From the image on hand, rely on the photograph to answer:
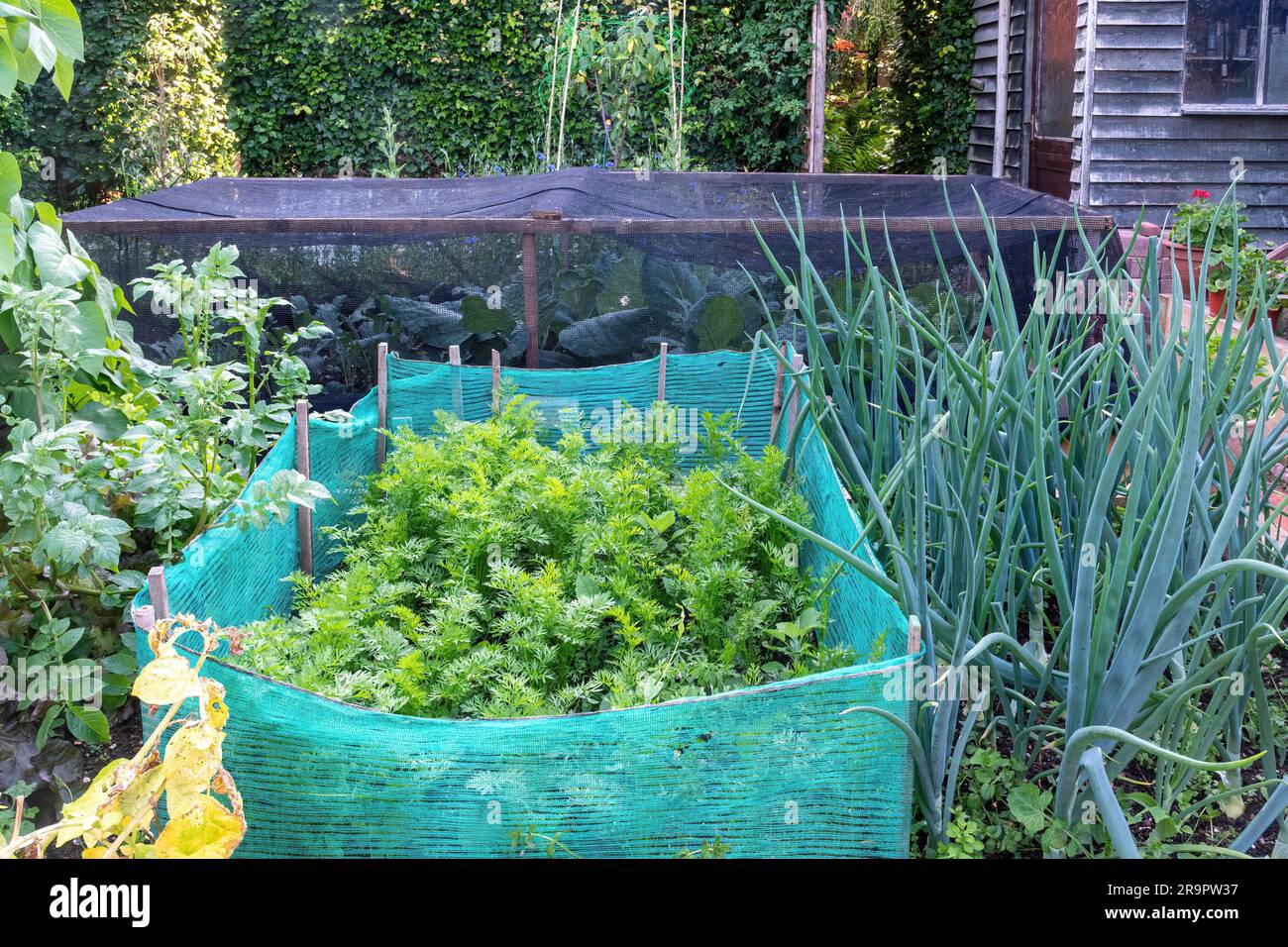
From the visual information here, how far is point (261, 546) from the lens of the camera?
2.41 meters

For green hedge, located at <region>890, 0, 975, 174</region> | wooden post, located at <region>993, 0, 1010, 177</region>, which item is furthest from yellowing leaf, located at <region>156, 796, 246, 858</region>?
green hedge, located at <region>890, 0, 975, 174</region>

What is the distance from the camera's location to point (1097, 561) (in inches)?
64.9

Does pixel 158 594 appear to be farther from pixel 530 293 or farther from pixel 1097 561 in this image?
pixel 530 293

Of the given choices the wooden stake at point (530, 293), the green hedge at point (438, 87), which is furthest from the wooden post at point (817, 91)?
the wooden stake at point (530, 293)

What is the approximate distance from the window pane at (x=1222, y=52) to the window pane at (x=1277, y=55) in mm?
68

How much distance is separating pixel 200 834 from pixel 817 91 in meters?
7.69

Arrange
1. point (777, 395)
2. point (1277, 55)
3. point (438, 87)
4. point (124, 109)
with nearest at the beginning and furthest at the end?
1. point (777, 395)
2. point (1277, 55)
3. point (124, 109)
4. point (438, 87)

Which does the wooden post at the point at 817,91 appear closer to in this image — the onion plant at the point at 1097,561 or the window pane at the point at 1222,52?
the window pane at the point at 1222,52

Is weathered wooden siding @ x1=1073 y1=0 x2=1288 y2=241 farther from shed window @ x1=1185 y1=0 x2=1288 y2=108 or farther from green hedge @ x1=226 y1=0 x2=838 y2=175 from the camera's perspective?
green hedge @ x1=226 y1=0 x2=838 y2=175

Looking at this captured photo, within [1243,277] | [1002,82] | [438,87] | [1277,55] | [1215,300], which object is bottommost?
[1215,300]

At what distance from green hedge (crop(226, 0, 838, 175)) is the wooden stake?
5230 millimetres

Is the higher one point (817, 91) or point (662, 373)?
point (817, 91)

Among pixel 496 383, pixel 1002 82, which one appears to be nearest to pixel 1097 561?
pixel 496 383
